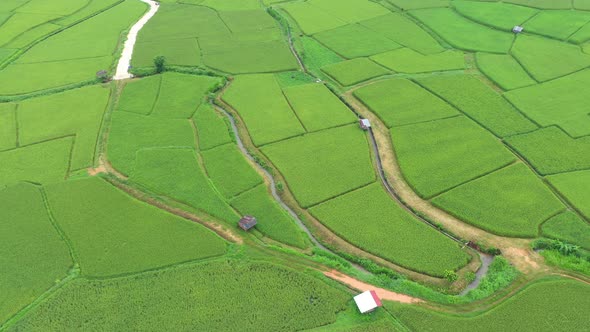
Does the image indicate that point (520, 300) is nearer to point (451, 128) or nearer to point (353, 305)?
point (353, 305)

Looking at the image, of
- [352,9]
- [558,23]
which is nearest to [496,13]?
[558,23]

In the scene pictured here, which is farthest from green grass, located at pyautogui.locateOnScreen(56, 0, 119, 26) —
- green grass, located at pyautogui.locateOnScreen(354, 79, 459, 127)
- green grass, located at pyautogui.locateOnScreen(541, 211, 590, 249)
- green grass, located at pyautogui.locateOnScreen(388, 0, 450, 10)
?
green grass, located at pyautogui.locateOnScreen(541, 211, 590, 249)

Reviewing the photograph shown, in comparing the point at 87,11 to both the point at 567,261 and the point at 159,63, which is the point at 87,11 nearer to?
the point at 159,63

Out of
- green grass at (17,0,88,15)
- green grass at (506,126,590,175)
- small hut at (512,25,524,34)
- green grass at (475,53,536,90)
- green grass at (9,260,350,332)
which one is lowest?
green grass at (9,260,350,332)

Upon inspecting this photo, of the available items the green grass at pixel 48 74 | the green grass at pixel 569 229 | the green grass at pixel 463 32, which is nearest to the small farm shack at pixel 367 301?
the green grass at pixel 569 229

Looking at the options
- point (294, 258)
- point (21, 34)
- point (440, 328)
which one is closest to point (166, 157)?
point (294, 258)

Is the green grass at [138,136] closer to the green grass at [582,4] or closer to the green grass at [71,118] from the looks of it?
the green grass at [71,118]

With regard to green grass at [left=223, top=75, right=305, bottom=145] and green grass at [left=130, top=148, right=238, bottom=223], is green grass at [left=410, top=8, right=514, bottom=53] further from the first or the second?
green grass at [left=130, top=148, right=238, bottom=223]
